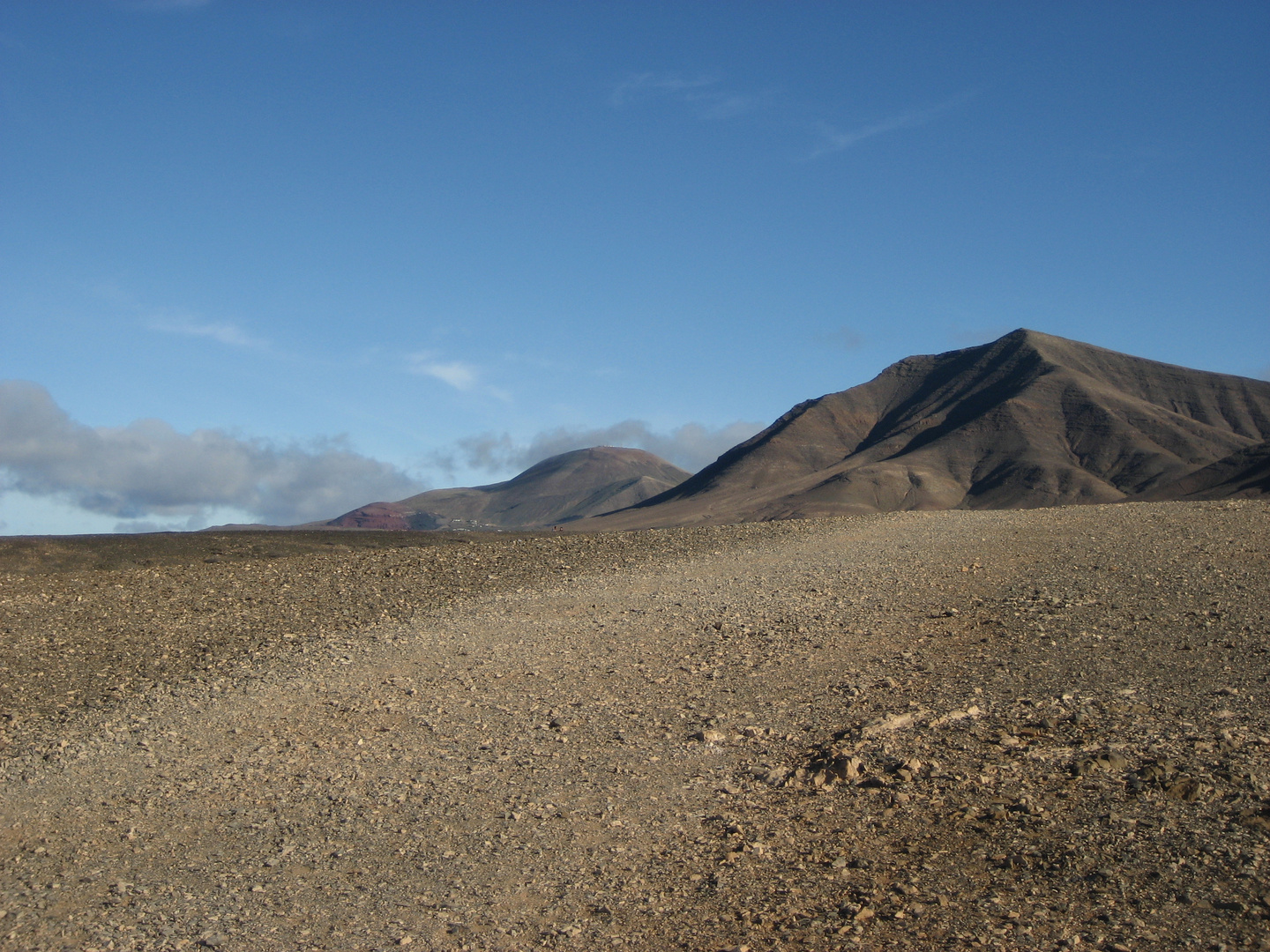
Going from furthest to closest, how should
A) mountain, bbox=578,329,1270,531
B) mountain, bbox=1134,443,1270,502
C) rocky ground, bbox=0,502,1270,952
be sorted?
mountain, bbox=578,329,1270,531 < mountain, bbox=1134,443,1270,502 < rocky ground, bbox=0,502,1270,952

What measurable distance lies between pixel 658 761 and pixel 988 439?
11246cm

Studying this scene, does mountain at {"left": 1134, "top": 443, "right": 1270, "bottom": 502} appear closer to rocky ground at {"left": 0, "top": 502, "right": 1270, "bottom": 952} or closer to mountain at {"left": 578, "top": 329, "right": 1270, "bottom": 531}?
mountain at {"left": 578, "top": 329, "right": 1270, "bottom": 531}

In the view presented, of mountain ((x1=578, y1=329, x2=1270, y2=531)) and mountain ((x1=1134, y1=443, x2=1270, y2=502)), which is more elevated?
mountain ((x1=578, y1=329, x2=1270, y2=531))

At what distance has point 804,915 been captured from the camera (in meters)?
5.29

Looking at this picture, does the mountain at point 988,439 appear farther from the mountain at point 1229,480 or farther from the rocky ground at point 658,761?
the rocky ground at point 658,761

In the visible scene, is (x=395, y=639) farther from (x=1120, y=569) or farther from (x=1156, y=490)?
(x=1156, y=490)

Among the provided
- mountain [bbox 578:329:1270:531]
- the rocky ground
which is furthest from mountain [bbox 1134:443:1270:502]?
the rocky ground

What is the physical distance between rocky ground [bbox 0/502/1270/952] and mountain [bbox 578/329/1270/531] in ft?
273

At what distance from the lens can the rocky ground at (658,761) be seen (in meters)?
5.42

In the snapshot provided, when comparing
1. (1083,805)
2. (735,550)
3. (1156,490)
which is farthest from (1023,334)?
(1083,805)

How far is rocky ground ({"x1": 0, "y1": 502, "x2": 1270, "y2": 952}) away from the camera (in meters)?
5.42

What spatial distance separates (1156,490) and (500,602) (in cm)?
9082

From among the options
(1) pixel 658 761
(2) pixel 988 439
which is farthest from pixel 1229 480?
(1) pixel 658 761

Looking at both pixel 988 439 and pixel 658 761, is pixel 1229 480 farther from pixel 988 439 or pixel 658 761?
pixel 658 761
